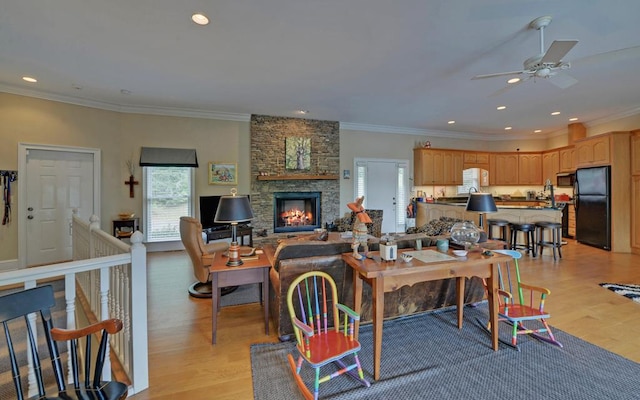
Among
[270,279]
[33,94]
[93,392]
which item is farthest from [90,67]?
[93,392]

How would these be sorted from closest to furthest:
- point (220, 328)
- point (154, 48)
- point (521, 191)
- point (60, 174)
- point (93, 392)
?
point (93, 392), point (220, 328), point (154, 48), point (60, 174), point (521, 191)

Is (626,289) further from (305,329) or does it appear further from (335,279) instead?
(305,329)

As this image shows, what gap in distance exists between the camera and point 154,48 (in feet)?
10.7

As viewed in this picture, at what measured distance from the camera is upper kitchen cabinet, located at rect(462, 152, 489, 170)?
318 inches

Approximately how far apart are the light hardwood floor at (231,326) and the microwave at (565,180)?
10.5 ft

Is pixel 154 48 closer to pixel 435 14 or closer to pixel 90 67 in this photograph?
pixel 90 67

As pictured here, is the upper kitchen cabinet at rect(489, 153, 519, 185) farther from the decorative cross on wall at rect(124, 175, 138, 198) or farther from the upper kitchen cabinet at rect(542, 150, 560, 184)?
the decorative cross on wall at rect(124, 175, 138, 198)

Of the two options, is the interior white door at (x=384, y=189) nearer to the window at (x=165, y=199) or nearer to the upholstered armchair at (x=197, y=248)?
the window at (x=165, y=199)

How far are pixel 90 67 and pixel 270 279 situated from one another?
12.3 ft

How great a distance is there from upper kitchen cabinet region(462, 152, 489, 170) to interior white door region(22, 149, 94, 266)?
895 cm

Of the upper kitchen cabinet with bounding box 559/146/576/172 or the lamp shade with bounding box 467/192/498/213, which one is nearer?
the lamp shade with bounding box 467/192/498/213

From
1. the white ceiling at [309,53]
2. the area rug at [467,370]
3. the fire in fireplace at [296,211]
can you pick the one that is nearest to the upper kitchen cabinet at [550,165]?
the white ceiling at [309,53]

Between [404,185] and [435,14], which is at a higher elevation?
[435,14]

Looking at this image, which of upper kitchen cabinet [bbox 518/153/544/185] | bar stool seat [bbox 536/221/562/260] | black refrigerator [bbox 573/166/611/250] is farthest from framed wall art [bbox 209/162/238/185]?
upper kitchen cabinet [bbox 518/153/544/185]
